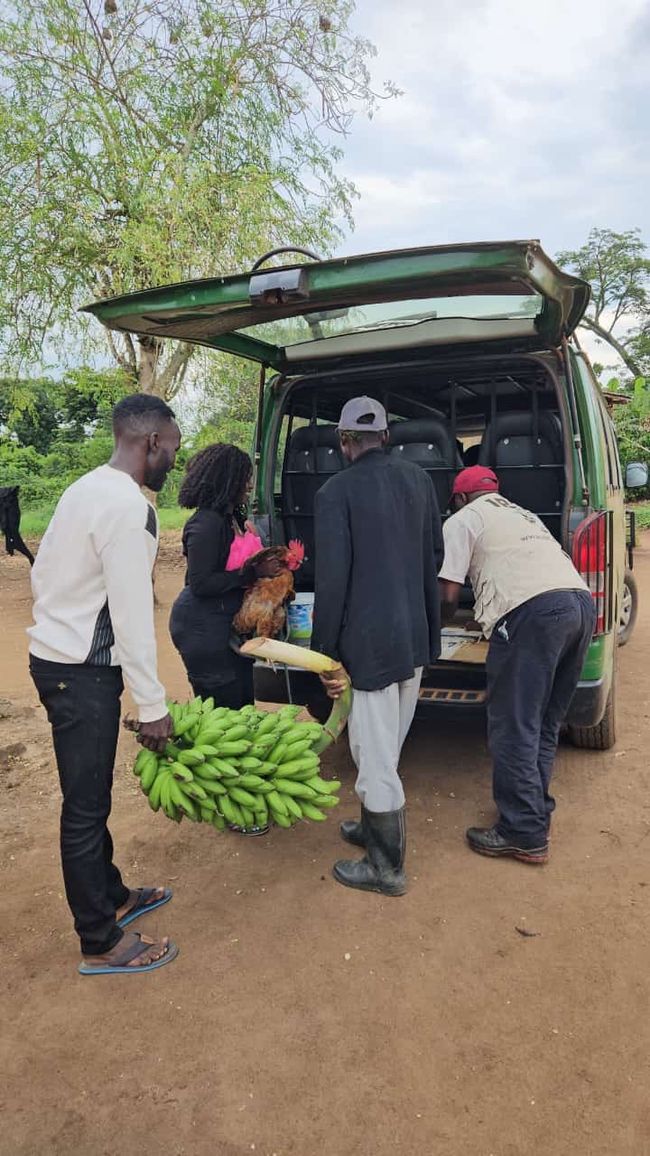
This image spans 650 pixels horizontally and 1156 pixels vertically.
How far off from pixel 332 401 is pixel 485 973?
362 centimetres

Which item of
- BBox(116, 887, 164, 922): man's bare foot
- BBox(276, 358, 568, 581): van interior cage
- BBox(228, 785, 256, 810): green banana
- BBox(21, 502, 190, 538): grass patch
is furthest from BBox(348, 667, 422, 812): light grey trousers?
BBox(21, 502, 190, 538): grass patch

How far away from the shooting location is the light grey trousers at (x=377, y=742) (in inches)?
117

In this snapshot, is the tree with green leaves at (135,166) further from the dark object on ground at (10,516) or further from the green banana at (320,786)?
the green banana at (320,786)

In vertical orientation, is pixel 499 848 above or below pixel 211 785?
below

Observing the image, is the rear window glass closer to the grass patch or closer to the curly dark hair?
the curly dark hair

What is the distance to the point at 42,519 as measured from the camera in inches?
792

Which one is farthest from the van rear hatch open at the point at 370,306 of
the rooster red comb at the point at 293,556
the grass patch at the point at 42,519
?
the grass patch at the point at 42,519

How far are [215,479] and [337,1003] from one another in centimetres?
205

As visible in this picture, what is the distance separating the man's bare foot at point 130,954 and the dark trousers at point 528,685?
5.14 feet

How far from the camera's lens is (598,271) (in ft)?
92.3


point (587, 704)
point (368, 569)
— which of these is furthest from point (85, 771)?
point (587, 704)

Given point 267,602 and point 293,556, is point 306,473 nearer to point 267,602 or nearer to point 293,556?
point 293,556

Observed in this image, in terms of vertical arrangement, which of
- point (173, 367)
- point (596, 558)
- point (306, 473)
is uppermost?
point (173, 367)

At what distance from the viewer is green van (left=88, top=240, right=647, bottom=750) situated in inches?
115
